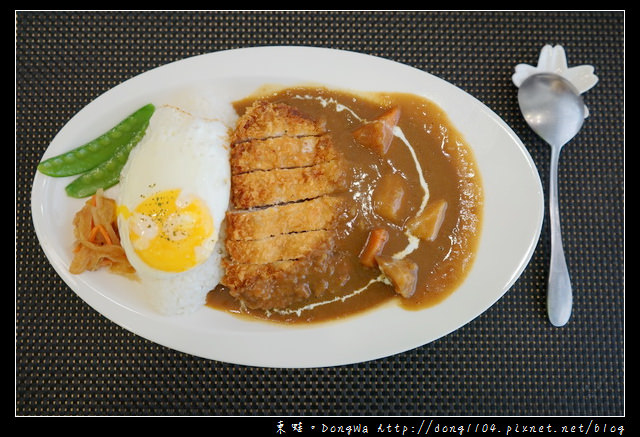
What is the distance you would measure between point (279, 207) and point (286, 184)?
0.49 feet

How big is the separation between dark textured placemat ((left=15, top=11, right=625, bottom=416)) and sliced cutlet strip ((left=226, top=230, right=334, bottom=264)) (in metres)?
0.79

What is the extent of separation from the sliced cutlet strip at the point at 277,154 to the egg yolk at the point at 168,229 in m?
0.40

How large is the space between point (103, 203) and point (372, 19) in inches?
86.1

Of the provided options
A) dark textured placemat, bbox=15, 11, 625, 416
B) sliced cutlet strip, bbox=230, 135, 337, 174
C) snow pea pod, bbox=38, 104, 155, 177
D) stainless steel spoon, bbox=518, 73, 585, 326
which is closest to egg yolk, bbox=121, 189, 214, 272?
sliced cutlet strip, bbox=230, 135, 337, 174

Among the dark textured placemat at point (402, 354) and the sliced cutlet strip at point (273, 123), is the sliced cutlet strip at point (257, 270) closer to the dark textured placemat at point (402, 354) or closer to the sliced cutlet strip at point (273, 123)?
the dark textured placemat at point (402, 354)

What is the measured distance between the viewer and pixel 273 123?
8.43ft

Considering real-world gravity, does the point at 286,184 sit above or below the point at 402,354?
above

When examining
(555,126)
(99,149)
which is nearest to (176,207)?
(99,149)

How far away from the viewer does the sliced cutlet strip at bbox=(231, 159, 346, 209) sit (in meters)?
2.52

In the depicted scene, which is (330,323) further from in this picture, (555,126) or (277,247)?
(555,126)

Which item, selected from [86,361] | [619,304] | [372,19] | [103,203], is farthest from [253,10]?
[619,304]

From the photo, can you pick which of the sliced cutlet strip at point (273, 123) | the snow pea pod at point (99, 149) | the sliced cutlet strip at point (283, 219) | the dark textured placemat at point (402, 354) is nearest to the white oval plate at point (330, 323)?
the snow pea pod at point (99, 149)

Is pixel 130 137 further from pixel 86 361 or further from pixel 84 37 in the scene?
pixel 86 361

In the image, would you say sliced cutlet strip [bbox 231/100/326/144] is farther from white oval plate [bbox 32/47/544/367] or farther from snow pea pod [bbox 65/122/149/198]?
snow pea pod [bbox 65/122/149/198]
